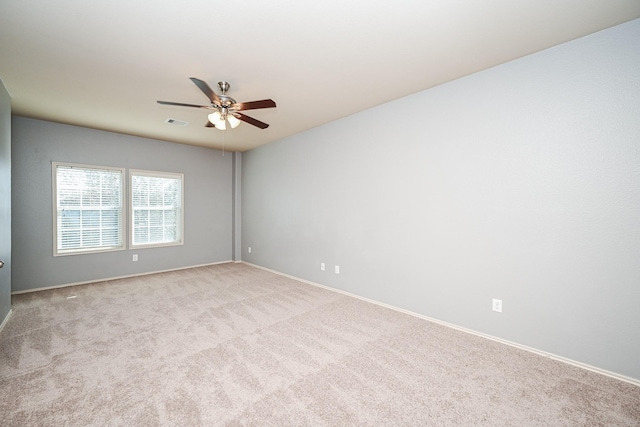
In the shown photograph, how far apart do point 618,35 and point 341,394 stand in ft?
11.2

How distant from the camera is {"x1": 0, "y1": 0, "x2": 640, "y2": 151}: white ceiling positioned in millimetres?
1849

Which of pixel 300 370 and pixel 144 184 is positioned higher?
pixel 144 184

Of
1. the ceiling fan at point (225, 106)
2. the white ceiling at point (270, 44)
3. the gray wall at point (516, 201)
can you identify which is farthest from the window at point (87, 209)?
the gray wall at point (516, 201)

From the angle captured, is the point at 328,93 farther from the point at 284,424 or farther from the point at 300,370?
the point at 284,424

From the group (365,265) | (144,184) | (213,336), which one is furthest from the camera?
(144,184)

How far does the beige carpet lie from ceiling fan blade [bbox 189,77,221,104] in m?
2.36

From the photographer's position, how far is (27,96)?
3.26 meters

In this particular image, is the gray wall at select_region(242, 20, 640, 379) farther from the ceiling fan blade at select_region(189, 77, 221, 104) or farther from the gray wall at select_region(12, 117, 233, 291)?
the gray wall at select_region(12, 117, 233, 291)

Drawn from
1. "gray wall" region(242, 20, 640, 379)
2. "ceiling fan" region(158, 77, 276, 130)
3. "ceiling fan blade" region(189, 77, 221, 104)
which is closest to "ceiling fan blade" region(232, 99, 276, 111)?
"ceiling fan" region(158, 77, 276, 130)

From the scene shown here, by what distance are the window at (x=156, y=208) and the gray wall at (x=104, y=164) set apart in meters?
0.14

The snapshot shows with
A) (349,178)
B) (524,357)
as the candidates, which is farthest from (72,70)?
(524,357)

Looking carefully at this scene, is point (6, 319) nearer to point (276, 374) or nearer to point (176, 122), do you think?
point (176, 122)

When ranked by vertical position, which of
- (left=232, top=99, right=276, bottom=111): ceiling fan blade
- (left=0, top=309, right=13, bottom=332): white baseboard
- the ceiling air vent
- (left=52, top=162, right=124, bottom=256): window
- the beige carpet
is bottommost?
the beige carpet

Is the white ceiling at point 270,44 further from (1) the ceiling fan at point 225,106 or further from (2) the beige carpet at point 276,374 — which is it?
(2) the beige carpet at point 276,374
